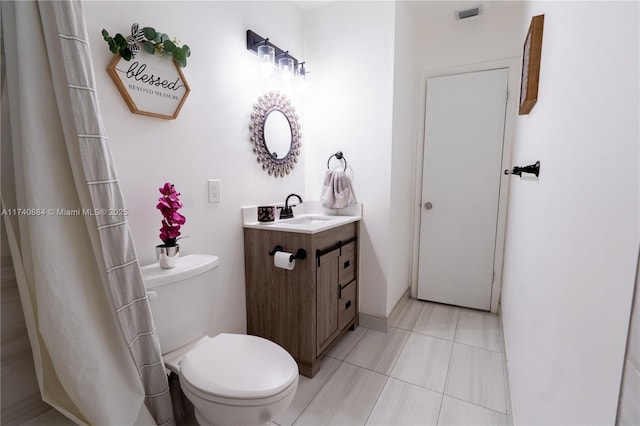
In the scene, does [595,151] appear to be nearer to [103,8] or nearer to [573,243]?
[573,243]

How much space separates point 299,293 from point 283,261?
23cm

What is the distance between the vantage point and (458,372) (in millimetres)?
1727

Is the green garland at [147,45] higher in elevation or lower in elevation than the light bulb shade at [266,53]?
lower

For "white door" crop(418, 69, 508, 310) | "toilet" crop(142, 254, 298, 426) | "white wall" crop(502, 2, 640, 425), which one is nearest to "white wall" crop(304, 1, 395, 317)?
"white door" crop(418, 69, 508, 310)

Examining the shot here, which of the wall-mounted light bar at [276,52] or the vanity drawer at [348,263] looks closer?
the wall-mounted light bar at [276,52]

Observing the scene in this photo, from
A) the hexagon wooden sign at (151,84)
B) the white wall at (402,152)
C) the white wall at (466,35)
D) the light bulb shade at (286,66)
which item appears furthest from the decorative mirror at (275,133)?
the white wall at (466,35)

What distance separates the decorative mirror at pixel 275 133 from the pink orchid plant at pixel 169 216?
0.73 metres

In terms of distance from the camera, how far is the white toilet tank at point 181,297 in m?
1.12

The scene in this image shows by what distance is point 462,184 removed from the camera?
246 cm

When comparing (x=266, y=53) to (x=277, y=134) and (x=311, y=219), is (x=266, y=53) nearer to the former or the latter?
(x=277, y=134)

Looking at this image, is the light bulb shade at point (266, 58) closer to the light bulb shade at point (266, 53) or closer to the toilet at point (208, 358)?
the light bulb shade at point (266, 53)

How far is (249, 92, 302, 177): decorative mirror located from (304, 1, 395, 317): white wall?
0.23m

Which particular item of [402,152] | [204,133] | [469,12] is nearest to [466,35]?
[469,12]

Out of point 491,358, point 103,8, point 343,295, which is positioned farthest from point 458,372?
point 103,8
